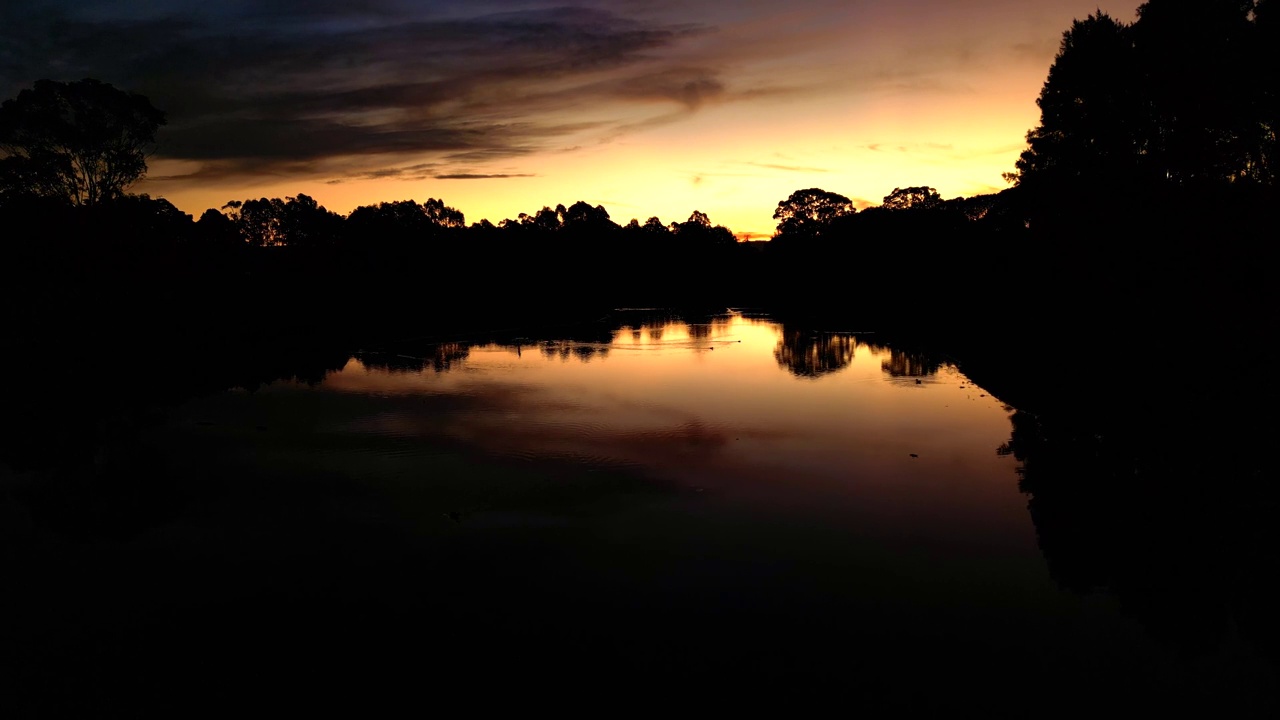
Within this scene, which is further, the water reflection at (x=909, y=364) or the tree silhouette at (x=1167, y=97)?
the water reflection at (x=909, y=364)

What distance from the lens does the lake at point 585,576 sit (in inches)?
360

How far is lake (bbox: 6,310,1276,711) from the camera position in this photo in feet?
30.0

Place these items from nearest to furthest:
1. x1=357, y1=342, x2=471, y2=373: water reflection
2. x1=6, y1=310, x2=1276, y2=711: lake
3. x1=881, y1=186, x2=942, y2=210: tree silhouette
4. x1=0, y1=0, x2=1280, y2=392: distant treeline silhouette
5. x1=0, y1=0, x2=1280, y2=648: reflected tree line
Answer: x1=6, y1=310, x2=1276, y2=711: lake
x1=0, y1=0, x2=1280, y2=648: reflected tree line
x1=0, y1=0, x2=1280, y2=392: distant treeline silhouette
x1=357, y1=342, x2=471, y2=373: water reflection
x1=881, y1=186, x2=942, y2=210: tree silhouette

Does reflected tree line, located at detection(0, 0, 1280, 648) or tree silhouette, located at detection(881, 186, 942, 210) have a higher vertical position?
tree silhouette, located at detection(881, 186, 942, 210)

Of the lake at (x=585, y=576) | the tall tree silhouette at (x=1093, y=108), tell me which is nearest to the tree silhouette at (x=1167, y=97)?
the tall tree silhouette at (x=1093, y=108)

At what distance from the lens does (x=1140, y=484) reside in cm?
1700

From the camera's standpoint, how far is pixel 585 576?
11.9 meters

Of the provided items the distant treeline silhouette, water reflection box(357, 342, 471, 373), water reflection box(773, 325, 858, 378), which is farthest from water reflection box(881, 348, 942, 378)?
water reflection box(357, 342, 471, 373)

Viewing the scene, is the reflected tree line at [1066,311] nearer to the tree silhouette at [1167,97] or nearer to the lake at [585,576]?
the tree silhouette at [1167,97]

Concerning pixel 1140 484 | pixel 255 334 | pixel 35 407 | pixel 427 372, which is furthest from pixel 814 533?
pixel 255 334

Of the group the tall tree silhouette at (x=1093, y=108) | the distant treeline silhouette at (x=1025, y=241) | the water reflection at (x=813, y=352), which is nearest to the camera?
the distant treeline silhouette at (x=1025, y=241)

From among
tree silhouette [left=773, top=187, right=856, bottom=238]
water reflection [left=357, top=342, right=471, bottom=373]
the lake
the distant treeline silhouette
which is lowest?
the lake

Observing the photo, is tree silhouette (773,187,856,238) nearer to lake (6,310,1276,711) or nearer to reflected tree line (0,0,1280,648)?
reflected tree line (0,0,1280,648)

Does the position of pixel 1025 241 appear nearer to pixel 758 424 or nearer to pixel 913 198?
pixel 758 424
